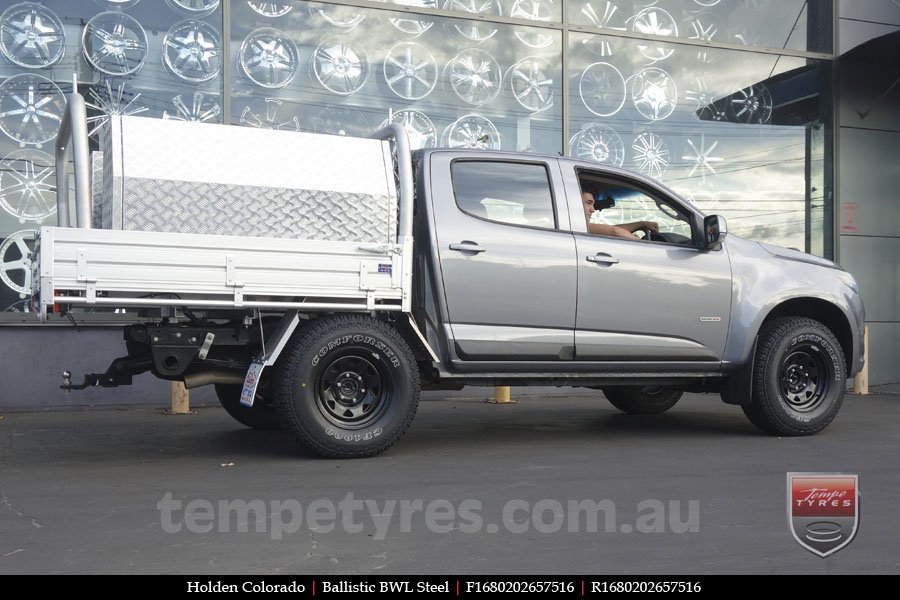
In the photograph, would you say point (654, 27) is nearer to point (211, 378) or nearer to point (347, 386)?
point (347, 386)

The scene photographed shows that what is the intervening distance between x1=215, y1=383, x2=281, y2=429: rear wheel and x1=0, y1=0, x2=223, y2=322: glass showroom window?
3.10 metres

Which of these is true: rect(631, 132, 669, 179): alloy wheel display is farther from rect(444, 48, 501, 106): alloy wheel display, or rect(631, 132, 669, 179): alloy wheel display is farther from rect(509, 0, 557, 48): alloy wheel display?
rect(444, 48, 501, 106): alloy wheel display

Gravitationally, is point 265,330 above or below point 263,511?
above

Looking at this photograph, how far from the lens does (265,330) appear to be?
5.91 meters

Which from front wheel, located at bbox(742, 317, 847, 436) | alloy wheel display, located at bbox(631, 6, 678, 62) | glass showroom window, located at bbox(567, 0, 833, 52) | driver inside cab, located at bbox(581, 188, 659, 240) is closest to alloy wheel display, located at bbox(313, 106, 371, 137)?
glass showroom window, located at bbox(567, 0, 833, 52)

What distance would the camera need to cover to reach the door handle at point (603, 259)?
637cm

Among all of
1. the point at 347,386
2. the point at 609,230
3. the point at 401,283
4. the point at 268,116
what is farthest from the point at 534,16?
the point at 347,386

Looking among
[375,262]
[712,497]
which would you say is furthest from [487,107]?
[712,497]

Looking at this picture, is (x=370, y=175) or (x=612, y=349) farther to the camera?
(x=612, y=349)

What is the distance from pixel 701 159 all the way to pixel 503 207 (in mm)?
6716

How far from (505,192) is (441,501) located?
255 cm

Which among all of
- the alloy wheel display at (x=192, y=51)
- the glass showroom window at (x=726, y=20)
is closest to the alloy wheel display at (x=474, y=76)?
the glass showroom window at (x=726, y=20)

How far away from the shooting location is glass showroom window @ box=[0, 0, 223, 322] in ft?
30.7

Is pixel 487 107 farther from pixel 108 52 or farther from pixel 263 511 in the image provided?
pixel 263 511
